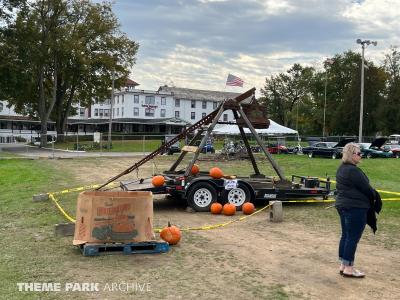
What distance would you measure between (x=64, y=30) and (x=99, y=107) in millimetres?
65666

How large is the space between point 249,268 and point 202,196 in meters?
5.11

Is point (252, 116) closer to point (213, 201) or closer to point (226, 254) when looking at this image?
point (213, 201)

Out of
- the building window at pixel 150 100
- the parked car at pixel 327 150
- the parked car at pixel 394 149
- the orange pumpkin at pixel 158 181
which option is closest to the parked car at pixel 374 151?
the parked car at pixel 394 149

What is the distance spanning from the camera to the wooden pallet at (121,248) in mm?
7387

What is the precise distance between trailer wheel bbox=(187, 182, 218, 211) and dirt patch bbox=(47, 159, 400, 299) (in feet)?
7.35

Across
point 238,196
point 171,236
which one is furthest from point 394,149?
point 171,236

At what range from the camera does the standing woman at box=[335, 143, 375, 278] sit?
647 centimetres

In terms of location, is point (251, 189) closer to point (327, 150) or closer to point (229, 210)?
point (229, 210)

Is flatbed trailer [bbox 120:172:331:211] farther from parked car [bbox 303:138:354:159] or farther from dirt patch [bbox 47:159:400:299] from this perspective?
parked car [bbox 303:138:354:159]

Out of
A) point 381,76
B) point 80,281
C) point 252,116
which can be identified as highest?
point 381,76

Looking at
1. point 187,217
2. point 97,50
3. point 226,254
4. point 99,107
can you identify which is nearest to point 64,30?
point 97,50

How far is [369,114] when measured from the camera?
70938 millimetres

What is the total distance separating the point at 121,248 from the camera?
7.52 metres

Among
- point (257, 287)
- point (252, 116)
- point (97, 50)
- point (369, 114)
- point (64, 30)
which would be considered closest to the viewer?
point (257, 287)
